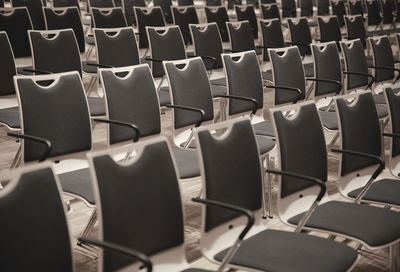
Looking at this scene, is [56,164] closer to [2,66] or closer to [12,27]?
[2,66]

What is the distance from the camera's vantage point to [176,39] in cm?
521

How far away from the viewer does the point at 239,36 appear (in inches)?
229

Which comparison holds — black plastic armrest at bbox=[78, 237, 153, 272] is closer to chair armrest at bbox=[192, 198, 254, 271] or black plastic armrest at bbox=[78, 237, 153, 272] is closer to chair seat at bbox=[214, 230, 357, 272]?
chair armrest at bbox=[192, 198, 254, 271]

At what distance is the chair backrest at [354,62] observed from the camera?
5.23 m

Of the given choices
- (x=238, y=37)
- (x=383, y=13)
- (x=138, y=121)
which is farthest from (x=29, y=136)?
(x=383, y=13)

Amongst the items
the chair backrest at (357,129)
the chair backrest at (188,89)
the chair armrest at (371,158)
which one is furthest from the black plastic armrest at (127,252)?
the chair backrest at (188,89)

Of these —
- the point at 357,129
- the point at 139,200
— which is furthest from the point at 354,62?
the point at 139,200

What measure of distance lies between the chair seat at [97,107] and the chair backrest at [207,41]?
116 centimetres

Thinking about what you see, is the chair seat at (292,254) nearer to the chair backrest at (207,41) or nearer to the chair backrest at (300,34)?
the chair backrest at (207,41)

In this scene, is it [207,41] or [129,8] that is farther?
[129,8]

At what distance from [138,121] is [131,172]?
142 centimetres

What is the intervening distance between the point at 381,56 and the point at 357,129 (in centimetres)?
256

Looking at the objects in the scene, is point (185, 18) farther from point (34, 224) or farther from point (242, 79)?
point (34, 224)

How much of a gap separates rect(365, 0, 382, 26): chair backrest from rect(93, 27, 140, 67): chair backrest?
5.29m
